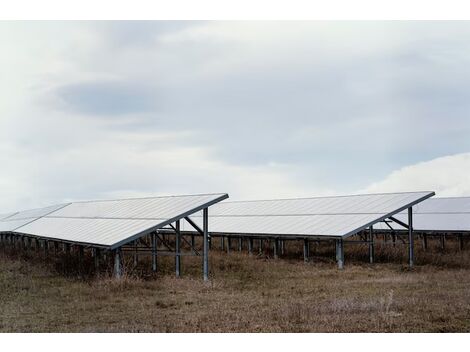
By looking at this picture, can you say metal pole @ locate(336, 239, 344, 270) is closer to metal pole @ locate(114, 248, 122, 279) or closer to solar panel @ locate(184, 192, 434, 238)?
solar panel @ locate(184, 192, 434, 238)

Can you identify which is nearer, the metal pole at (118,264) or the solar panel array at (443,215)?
the metal pole at (118,264)

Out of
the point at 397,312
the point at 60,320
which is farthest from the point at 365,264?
the point at 60,320

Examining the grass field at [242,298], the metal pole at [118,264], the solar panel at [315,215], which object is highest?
the solar panel at [315,215]

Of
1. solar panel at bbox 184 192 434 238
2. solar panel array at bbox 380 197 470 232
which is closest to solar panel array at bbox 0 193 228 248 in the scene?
solar panel at bbox 184 192 434 238

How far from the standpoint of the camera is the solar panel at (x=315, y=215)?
26.0 m

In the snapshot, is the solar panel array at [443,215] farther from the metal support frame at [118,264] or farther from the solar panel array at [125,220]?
the metal support frame at [118,264]

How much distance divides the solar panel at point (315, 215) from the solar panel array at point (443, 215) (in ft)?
22.7

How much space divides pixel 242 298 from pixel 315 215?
546 inches

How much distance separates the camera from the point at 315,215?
30000mm

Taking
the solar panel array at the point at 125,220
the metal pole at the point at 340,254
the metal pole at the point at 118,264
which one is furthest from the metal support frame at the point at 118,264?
the metal pole at the point at 340,254

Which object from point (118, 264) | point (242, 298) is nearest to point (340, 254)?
point (242, 298)

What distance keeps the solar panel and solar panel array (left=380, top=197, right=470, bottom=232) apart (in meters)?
6.93

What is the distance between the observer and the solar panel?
26000 mm

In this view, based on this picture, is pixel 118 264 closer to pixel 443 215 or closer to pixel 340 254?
pixel 340 254
